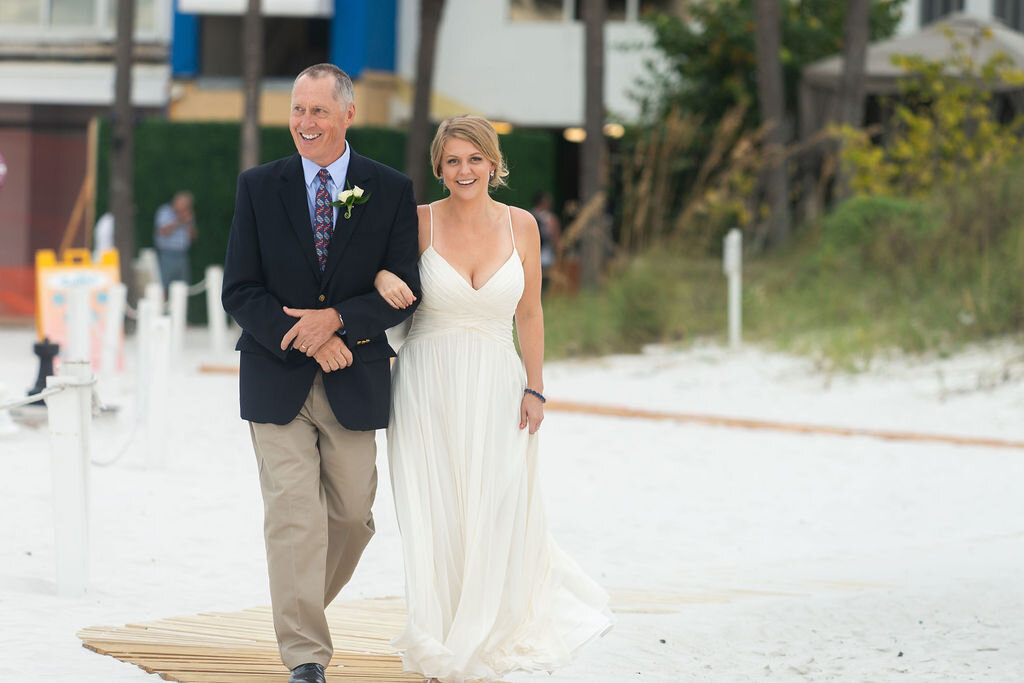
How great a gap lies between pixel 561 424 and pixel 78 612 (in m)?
6.54

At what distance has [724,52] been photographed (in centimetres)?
2230

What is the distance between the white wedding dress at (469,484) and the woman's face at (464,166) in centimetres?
23

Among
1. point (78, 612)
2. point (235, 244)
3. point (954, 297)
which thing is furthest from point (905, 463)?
point (235, 244)

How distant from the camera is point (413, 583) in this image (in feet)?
15.4

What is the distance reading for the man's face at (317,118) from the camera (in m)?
4.61

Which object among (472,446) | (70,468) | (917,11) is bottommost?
(70,468)

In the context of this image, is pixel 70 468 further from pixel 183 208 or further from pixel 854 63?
pixel 183 208

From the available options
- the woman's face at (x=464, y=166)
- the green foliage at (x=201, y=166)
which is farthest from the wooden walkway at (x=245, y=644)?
the green foliage at (x=201, y=166)

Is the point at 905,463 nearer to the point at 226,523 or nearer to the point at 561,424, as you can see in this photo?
the point at 561,424

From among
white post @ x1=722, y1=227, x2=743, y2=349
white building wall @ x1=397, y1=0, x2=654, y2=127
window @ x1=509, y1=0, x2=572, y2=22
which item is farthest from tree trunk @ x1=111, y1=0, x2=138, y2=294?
white post @ x1=722, y1=227, x2=743, y2=349

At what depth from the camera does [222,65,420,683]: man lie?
456 centimetres

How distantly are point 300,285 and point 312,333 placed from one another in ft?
0.60

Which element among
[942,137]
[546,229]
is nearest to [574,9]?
[546,229]

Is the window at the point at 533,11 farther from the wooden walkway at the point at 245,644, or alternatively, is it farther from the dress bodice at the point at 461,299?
the dress bodice at the point at 461,299
